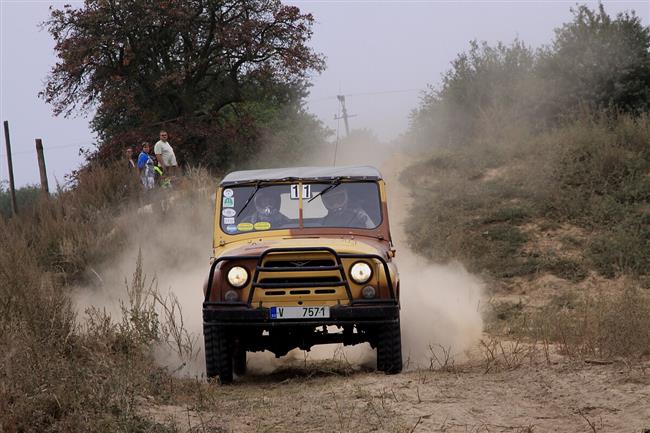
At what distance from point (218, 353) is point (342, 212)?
191 cm

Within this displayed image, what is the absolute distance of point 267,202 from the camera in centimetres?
895

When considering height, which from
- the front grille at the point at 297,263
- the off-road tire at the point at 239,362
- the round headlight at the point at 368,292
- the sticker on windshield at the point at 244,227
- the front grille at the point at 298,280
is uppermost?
the sticker on windshield at the point at 244,227

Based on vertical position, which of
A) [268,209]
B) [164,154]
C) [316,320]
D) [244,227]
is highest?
[164,154]

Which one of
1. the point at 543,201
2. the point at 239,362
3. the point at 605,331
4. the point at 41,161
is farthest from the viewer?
the point at 41,161

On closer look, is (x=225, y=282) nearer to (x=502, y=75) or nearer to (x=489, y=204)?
(x=489, y=204)

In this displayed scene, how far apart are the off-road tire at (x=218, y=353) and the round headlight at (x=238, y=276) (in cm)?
40

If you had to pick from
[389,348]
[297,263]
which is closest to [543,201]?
[389,348]

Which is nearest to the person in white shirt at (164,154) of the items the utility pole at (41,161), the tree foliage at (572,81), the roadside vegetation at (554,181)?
the utility pole at (41,161)

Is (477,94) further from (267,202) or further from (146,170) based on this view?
(267,202)

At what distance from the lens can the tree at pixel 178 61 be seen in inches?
914

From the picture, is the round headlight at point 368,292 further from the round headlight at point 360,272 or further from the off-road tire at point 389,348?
the off-road tire at point 389,348

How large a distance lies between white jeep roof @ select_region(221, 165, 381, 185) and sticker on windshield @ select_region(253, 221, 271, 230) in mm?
431

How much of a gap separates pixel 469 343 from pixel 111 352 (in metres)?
3.88

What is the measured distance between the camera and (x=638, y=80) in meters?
23.2
